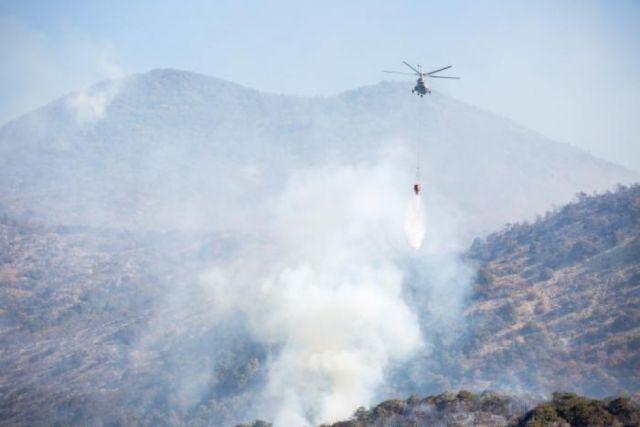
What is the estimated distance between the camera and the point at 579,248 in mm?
97750

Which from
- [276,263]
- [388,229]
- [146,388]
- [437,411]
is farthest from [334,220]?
[437,411]

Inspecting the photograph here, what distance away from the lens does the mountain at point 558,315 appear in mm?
71688

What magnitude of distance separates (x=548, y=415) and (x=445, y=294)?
55.2 meters

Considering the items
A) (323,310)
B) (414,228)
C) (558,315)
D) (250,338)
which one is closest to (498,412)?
(558,315)

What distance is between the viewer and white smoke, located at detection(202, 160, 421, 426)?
80062 millimetres

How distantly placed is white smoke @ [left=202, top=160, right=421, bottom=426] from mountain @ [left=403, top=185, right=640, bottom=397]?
7.56 m

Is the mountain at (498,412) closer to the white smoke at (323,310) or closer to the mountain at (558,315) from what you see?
the white smoke at (323,310)

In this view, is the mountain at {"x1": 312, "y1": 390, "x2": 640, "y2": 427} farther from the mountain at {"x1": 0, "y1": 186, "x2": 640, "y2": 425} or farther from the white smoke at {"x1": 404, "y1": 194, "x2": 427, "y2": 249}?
the white smoke at {"x1": 404, "y1": 194, "x2": 427, "y2": 249}

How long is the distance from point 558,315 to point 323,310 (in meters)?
35.5

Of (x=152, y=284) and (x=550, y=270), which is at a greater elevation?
(x=152, y=284)

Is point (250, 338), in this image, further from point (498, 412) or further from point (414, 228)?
point (498, 412)

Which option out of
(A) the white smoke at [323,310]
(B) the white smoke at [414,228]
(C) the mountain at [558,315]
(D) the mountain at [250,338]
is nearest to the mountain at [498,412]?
(D) the mountain at [250,338]

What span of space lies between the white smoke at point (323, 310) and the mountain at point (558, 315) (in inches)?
298

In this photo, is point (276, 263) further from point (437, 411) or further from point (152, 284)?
point (437, 411)
